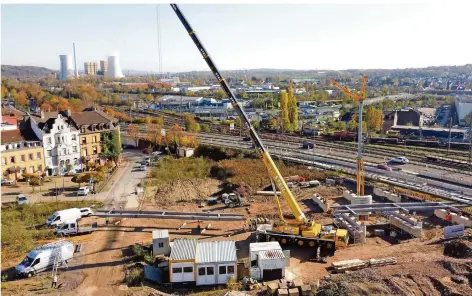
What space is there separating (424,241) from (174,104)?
64746 millimetres

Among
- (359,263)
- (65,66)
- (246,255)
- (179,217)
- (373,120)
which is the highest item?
(65,66)

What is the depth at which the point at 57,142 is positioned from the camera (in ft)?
94.2

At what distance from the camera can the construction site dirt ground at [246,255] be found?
12.4 metres

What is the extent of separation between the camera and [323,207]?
2084cm

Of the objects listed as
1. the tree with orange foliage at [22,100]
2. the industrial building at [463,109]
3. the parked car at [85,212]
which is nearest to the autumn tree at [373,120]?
the industrial building at [463,109]

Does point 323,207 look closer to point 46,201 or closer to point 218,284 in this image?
point 218,284

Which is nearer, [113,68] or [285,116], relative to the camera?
[285,116]

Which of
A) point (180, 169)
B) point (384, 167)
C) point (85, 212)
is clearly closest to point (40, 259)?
point (85, 212)

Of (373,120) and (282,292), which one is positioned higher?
(373,120)

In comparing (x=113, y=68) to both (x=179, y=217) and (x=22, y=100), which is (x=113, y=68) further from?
(x=179, y=217)

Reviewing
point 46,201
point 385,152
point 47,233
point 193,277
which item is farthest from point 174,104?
point 193,277

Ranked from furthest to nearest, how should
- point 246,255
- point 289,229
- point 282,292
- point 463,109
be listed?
point 463,109 → point 289,229 → point 246,255 → point 282,292

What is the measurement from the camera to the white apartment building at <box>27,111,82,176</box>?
1112 inches

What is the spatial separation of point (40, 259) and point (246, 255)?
7.63m
